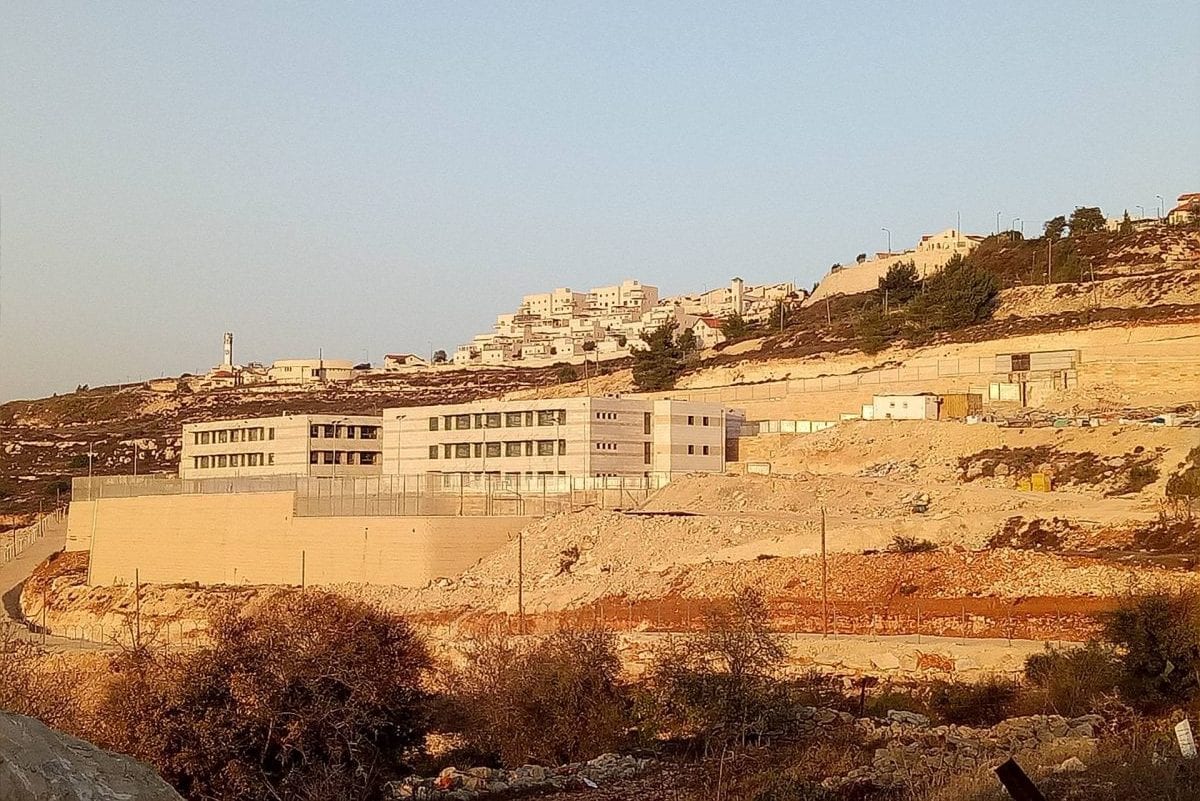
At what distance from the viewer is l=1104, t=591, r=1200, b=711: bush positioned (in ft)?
75.8

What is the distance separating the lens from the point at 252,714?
18.7 meters

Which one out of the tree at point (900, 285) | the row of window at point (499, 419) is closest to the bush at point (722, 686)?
the row of window at point (499, 419)

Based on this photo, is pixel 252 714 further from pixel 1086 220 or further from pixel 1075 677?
pixel 1086 220

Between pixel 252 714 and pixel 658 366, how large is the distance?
2886 inches

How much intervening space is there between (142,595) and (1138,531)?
44.1 metres

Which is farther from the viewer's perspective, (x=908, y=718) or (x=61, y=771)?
(x=908, y=718)

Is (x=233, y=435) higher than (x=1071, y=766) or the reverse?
the reverse

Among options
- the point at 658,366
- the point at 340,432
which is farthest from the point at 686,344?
the point at 340,432

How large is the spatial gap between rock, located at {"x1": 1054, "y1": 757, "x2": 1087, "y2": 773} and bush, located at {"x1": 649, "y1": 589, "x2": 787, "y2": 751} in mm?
7942

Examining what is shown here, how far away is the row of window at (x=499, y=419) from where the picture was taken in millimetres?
60406

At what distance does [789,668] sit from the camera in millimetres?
30828

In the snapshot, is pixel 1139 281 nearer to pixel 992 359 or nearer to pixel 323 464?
pixel 992 359

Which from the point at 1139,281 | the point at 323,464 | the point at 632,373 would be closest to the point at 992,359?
the point at 1139,281

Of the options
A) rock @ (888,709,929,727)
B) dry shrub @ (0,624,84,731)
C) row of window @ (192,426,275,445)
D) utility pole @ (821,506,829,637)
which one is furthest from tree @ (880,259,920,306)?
dry shrub @ (0,624,84,731)
